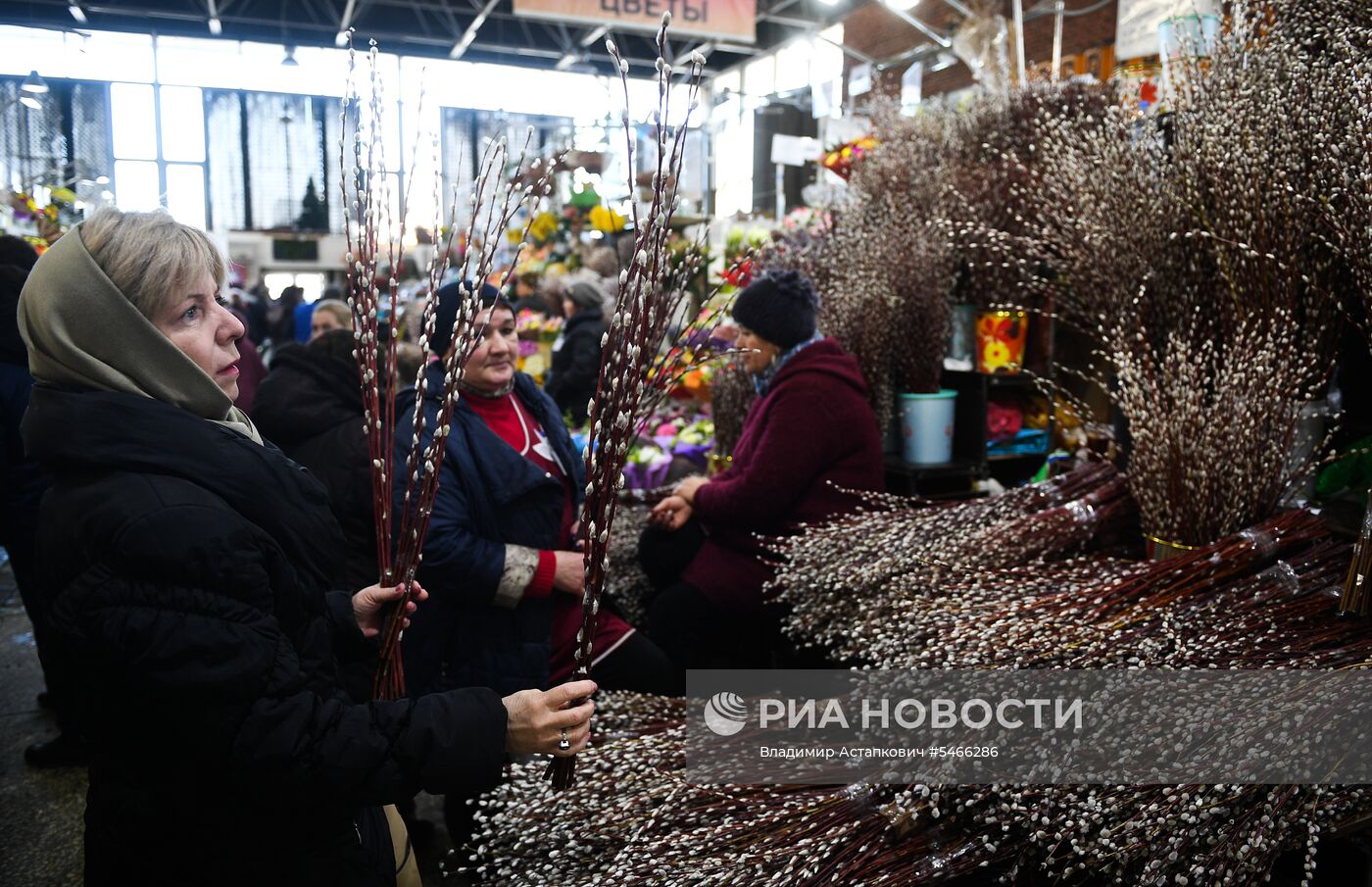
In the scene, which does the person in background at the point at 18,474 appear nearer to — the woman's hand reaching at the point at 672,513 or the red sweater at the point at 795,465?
the woman's hand reaching at the point at 672,513

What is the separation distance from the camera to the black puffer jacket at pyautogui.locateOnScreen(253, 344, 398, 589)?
2242 millimetres

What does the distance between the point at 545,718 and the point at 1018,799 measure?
24.8 inches

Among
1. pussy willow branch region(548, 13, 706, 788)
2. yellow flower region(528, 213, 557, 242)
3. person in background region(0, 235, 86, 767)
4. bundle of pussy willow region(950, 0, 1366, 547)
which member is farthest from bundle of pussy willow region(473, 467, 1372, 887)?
yellow flower region(528, 213, 557, 242)

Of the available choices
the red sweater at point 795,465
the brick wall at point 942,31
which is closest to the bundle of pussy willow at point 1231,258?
the red sweater at point 795,465

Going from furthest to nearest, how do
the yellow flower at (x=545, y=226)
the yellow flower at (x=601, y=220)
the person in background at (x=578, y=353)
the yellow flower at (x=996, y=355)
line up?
the yellow flower at (x=545, y=226) → the yellow flower at (x=601, y=220) → the person in background at (x=578, y=353) → the yellow flower at (x=996, y=355)

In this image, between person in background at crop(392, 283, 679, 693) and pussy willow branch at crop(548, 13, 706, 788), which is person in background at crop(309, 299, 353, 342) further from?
pussy willow branch at crop(548, 13, 706, 788)

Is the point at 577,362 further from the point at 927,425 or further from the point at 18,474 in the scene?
the point at 18,474

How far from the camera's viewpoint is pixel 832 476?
2385 millimetres

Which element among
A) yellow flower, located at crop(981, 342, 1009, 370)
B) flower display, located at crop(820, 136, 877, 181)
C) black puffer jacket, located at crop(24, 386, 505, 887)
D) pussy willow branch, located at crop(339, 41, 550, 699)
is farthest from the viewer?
flower display, located at crop(820, 136, 877, 181)

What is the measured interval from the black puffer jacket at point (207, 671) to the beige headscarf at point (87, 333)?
0.03 meters

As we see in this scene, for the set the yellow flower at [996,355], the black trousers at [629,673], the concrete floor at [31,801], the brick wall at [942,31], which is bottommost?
the concrete floor at [31,801]

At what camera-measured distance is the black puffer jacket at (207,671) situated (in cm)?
99

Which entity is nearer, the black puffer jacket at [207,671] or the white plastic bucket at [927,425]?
the black puffer jacket at [207,671]

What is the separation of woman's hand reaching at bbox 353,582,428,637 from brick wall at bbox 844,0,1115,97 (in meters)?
7.17
